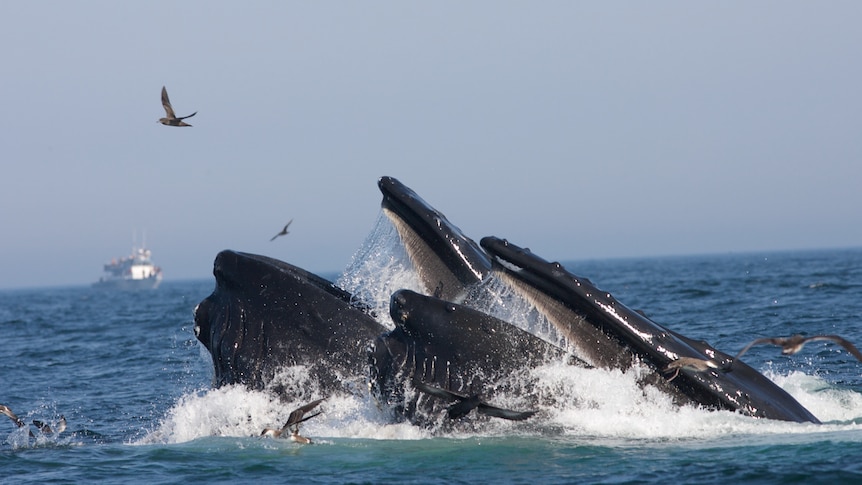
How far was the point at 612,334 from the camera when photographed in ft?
29.5

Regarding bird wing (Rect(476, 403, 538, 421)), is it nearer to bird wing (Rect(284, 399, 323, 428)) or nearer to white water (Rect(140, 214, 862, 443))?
white water (Rect(140, 214, 862, 443))

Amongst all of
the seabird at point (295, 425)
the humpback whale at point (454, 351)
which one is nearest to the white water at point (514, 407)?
the humpback whale at point (454, 351)

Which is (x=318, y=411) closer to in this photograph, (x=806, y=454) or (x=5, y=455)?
(x=5, y=455)

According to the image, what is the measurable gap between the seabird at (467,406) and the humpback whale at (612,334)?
760 mm

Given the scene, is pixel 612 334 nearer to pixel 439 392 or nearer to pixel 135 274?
pixel 439 392

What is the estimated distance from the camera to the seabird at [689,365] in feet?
28.4

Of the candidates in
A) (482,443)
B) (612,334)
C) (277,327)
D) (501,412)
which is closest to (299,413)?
(277,327)

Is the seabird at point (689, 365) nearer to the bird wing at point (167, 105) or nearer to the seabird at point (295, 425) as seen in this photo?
the seabird at point (295, 425)

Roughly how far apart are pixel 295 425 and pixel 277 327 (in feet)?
2.91

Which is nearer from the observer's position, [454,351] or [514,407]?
[454,351]

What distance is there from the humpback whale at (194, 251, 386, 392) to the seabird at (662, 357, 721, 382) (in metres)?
2.84

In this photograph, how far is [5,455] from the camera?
10766 mm

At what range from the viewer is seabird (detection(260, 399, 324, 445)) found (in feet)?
31.1

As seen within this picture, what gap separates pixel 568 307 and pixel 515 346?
0.56m
